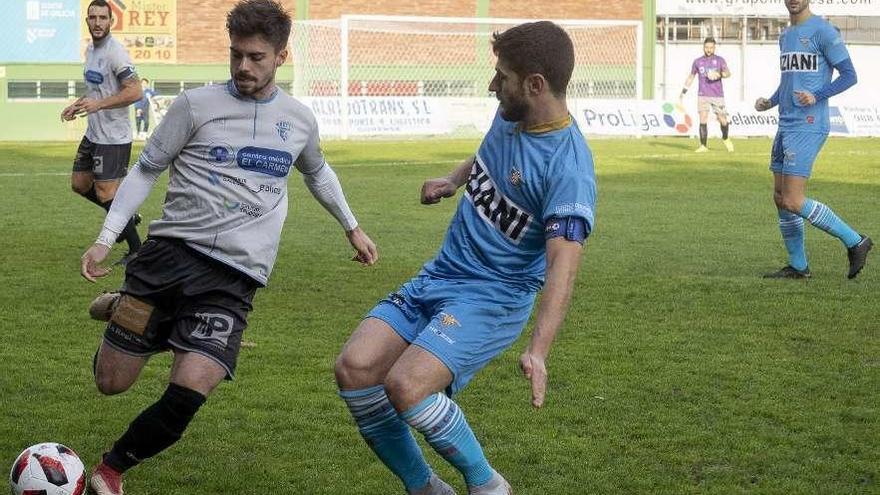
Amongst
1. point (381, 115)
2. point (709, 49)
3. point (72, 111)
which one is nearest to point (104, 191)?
point (72, 111)

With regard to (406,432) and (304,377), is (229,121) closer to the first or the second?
(406,432)

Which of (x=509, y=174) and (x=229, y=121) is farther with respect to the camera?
(x=229, y=121)

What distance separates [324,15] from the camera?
4531 cm

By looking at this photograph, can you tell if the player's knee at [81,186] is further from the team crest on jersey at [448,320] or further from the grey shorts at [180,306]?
the team crest on jersey at [448,320]

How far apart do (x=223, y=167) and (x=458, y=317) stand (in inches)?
45.2

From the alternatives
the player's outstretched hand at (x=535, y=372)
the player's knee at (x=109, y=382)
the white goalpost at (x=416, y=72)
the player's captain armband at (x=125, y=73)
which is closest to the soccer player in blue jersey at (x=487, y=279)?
the player's outstretched hand at (x=535, y=372)

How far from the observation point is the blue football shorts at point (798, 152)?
35.6 feet

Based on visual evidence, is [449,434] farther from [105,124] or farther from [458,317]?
[105,124]

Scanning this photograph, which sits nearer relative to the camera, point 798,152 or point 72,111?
point 72,111

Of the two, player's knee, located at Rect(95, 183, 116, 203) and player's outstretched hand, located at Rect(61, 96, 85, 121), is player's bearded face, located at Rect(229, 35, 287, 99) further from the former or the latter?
player's knee, located at Rect(95, 183, 116, 203)

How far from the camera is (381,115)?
110 feet

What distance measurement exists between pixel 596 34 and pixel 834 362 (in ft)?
102

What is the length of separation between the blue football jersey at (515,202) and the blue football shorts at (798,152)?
21.0 feet

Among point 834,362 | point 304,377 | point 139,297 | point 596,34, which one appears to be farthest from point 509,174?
point 596,34
